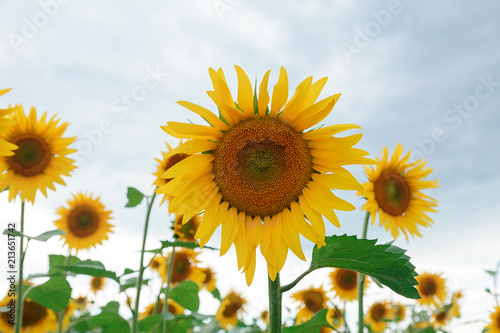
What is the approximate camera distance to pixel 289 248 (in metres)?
2.88

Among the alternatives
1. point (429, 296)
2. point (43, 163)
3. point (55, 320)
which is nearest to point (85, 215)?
point (55, 320)

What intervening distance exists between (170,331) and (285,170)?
170 inches

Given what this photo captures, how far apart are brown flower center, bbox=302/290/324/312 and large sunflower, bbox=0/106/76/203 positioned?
16.0ft

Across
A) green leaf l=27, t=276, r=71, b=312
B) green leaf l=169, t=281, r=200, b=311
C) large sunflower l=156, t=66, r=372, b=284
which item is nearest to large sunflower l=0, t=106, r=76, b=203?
green leaf l=27, t=276, r=71, b=312

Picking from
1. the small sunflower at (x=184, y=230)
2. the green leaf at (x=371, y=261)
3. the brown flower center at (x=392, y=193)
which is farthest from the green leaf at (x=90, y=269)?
the brown flower center at (x=392, y=193)

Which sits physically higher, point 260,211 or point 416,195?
point 416,195

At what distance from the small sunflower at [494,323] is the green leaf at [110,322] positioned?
6.04 meters

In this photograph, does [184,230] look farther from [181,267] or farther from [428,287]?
[428,287]

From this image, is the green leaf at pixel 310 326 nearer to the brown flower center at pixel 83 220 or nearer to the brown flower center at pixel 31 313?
the brown flower center at pixel 31 313

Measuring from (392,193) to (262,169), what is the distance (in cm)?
316

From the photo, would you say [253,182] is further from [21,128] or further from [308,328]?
[21,128]

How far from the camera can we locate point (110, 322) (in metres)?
5.18

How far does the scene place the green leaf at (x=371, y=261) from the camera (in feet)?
8.33

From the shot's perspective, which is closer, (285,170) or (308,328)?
(285,170)
